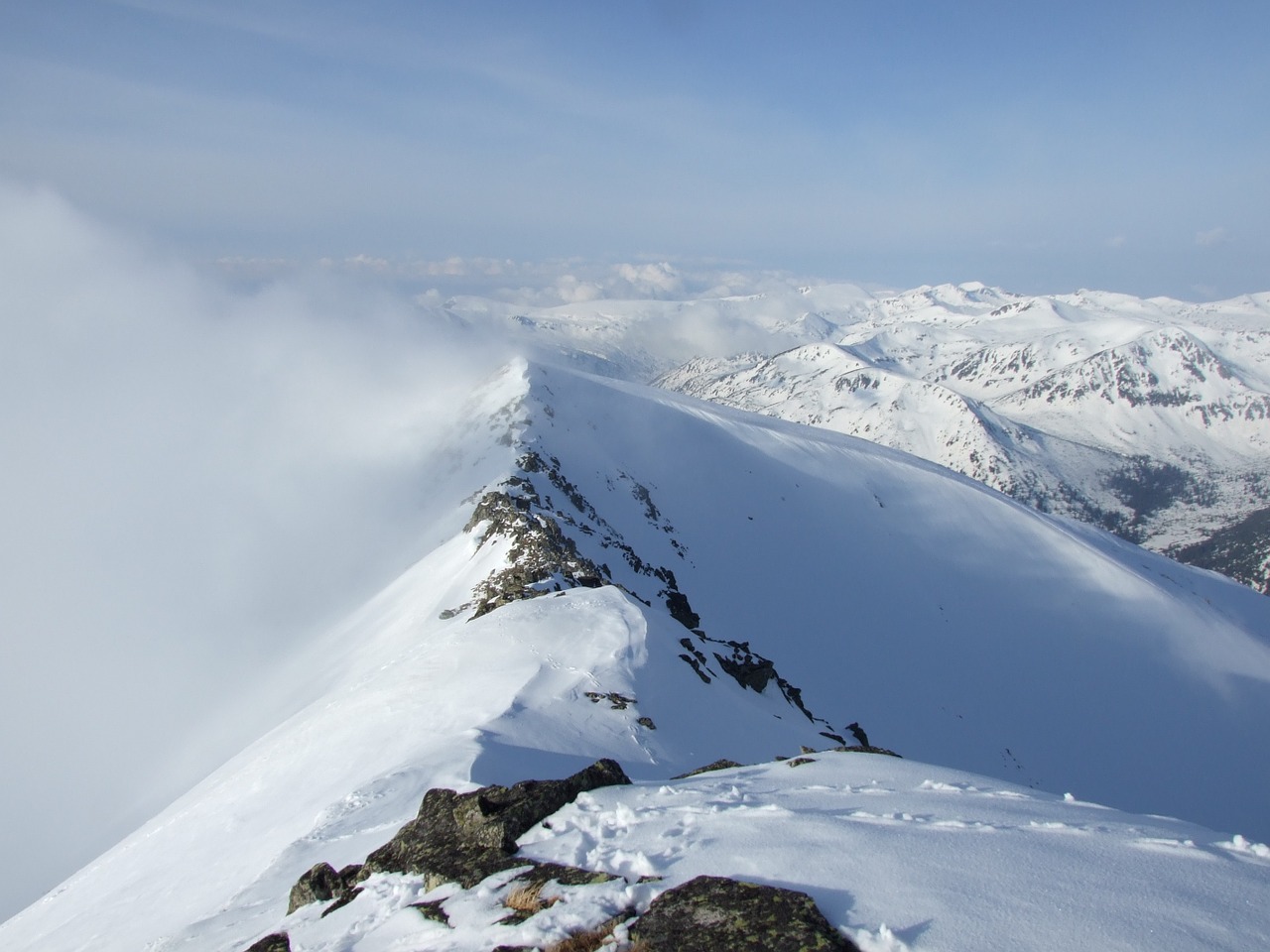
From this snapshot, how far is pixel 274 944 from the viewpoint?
11.4 meters

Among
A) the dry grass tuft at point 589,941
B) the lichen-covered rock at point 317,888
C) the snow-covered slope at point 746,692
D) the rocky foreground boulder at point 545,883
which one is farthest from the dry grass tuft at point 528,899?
the lichen-covered rock at point 317,888

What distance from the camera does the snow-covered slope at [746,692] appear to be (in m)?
10.8

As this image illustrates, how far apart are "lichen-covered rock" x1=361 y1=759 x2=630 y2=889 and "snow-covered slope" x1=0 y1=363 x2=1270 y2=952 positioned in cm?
61

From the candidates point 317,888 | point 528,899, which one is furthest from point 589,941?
point 317,888

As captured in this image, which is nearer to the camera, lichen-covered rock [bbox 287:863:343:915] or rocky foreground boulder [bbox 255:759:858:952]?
rocky foreground boulder [bbox 255:759:858:952]

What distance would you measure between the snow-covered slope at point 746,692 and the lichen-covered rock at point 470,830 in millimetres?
613

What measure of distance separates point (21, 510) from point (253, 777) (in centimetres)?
17787

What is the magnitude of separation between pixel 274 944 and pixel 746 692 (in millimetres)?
32458

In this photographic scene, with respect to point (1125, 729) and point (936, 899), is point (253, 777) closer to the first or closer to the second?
point (936, 899)

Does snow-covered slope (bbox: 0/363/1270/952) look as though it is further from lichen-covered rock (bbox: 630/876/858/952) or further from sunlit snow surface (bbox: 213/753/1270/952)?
lichen-covered rock (bbox: 630/876/858/952)

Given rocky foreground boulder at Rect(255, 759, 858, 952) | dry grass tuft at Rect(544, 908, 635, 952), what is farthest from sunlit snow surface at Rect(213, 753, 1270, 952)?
rocky foreground boulder at Rect(255, 759, 858, 952)

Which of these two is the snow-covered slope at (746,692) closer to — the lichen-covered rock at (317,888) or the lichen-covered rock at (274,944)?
the lichen-covered rock at (274,944)

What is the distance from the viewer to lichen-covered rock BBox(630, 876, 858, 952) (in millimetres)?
7879

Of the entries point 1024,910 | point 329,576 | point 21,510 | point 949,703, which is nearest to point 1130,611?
point 949,703
